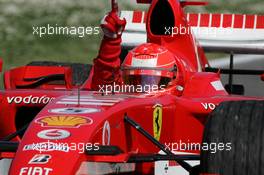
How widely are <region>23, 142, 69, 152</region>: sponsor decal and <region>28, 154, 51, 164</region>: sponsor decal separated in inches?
2.1

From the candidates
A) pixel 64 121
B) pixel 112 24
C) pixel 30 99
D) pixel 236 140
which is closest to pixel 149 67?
pixel 112 24

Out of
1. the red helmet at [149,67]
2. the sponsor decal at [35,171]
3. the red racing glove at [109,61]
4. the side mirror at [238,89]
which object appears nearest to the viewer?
the sponsor decal at [35,171]

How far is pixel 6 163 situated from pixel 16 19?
10.6m

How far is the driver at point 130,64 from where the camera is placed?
23.6ft

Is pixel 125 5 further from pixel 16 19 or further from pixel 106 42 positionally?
pixel 106 42

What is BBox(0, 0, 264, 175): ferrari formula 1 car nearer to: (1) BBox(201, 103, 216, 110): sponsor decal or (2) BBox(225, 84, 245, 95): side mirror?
(1) BBox(201, 103, 216, 110): sponsor decal

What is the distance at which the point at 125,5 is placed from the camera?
17.9 m

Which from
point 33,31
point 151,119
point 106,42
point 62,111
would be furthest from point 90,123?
point 33,31

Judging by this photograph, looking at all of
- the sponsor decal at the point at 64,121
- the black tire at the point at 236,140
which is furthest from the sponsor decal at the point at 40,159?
the black tire at the point at 236,140

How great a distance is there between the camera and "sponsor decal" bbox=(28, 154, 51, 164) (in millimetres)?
5418

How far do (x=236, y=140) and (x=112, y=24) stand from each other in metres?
2.29

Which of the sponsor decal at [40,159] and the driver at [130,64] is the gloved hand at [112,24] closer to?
the driver at [130,64]

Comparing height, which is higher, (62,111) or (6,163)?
(62,111)

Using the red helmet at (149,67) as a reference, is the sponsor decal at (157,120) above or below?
below
